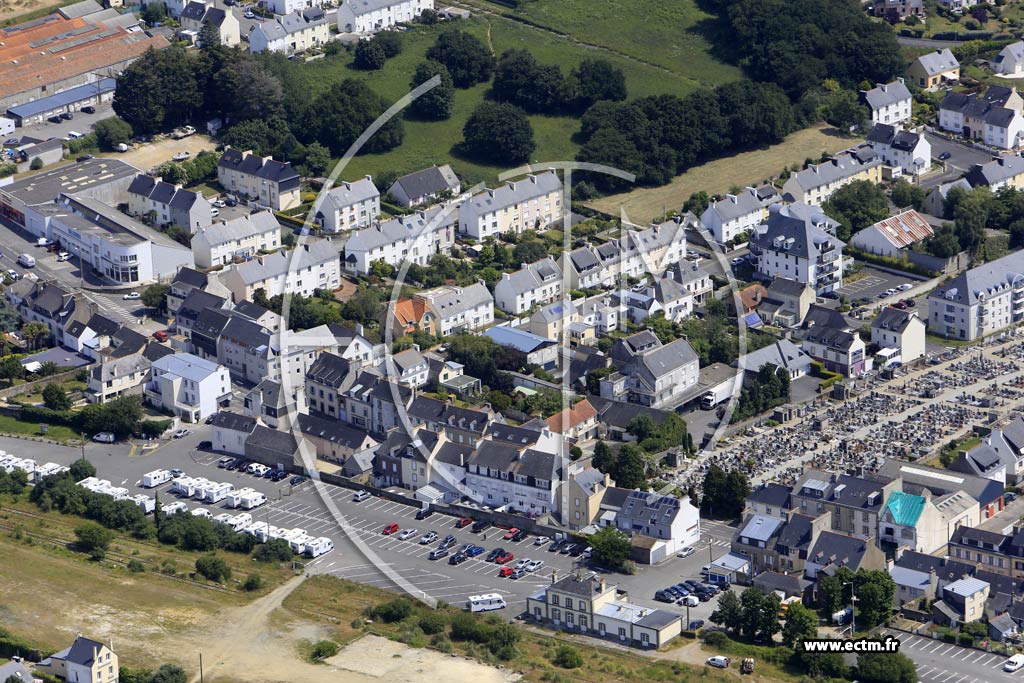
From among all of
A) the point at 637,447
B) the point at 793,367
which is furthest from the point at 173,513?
the point at 793,367

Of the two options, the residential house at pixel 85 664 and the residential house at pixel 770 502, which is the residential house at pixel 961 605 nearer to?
the residential house at pixel 770 502

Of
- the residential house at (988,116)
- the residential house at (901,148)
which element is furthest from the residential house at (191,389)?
the residential house at (988,116)

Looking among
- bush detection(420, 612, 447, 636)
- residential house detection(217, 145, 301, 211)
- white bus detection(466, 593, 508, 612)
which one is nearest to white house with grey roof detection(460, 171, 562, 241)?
residential house detection(217, 145, 301, 211)

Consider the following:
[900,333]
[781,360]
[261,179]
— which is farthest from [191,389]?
[900,333]

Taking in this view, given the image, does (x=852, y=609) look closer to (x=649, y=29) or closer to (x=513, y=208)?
(x=513, y=208)

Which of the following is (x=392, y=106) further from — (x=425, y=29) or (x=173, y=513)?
(x=173, y=513)
